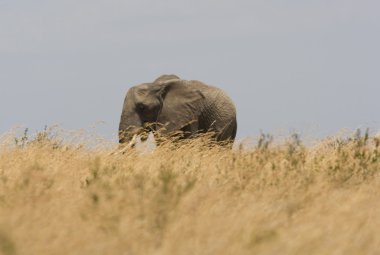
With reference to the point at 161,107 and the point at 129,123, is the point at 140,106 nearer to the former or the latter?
the point at 129,123

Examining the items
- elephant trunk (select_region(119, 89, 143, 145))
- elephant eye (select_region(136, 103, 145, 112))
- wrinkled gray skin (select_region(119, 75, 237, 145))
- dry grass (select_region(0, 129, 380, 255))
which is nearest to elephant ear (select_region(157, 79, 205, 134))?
wrinkled gray skin (select_region(119, 75, 237, 145))

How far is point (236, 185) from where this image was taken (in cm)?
741

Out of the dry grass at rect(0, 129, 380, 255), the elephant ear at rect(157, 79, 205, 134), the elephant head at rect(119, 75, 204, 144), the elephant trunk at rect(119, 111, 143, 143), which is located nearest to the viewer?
the dry grass at rect(0, 129, 380, 255)

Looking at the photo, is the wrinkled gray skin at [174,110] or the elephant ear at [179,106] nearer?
the wrinkled gray skin at [174,110]

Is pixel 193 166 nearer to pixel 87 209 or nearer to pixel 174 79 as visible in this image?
pixel 87 209

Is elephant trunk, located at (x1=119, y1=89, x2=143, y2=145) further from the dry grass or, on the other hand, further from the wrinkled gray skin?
the dry grass

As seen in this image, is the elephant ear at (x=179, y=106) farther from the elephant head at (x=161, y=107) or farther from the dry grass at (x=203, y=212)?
the dry grass at (x=203, y=212)

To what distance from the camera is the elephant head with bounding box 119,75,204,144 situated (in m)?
14.5

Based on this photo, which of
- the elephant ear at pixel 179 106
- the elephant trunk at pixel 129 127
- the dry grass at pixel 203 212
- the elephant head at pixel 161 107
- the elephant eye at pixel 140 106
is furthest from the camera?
the elephant ear at pixel 179 106

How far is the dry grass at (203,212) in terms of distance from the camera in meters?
4.51

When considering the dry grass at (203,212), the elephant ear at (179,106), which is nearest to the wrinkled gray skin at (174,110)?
the elephant ear at (179,106)

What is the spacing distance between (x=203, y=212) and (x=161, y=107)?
9763 millimetres

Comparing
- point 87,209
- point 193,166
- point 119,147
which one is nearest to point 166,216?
point 87,209

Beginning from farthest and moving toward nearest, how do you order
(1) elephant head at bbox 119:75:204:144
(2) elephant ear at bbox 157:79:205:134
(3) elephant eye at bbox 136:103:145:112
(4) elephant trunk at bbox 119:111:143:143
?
(2) elephant ear at bbox 157:79:205:134 → (3) elephant eye at bbox 136:103:145:112 → (1) elephant head at bbox 119:75:204:144 → (4) elephant trunk at bbox 119:111:143:143
